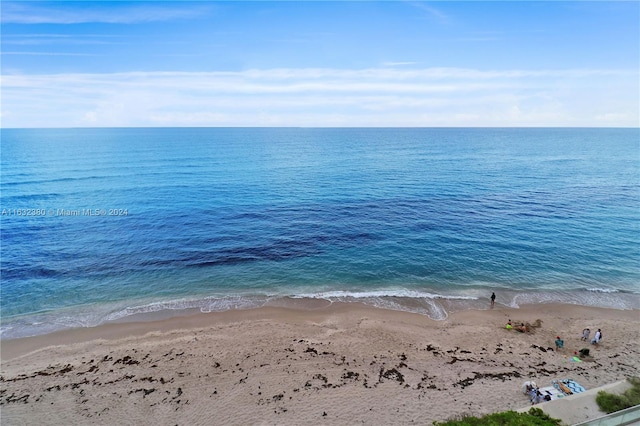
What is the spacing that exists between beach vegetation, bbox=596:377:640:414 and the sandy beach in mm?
2475

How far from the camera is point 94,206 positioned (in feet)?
184

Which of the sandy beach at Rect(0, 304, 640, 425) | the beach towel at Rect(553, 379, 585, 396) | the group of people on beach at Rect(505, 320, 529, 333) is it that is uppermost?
the beach towel at Rect(553, 379, 585, 396)

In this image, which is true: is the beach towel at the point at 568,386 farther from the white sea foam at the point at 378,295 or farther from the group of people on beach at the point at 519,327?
the white sea foam at the point at 378,295

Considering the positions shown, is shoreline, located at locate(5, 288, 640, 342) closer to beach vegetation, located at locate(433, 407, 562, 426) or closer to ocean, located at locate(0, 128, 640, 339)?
ocean, located at locate(0, 128, 640, 339)

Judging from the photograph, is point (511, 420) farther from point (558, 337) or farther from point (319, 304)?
point (319, 304)

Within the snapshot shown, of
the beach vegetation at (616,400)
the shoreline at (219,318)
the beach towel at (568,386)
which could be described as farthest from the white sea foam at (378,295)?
the beach vegetation at (616,400)

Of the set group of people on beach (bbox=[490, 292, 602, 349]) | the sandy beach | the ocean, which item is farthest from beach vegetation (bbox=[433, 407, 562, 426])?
the ocean

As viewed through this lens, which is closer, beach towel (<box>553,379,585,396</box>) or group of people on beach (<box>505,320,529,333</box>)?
beach towel (<box>553,379,585,396</box>)

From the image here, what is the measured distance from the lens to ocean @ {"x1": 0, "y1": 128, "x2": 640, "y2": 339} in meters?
30.5

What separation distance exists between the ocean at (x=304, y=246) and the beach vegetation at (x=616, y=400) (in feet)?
39.9

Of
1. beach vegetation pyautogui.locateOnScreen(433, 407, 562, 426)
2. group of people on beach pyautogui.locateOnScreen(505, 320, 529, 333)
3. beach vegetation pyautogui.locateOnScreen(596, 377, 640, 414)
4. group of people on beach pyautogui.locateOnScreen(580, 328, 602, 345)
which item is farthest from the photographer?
group of people on beach pyautogui.locateOnScreen(505, 320, 529, 333)

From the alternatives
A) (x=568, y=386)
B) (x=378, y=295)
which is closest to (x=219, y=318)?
(x=378, y=295)

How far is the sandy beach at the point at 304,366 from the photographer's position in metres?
17.8

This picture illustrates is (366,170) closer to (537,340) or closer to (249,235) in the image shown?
(249,235)
